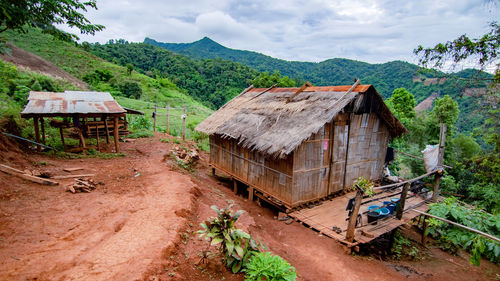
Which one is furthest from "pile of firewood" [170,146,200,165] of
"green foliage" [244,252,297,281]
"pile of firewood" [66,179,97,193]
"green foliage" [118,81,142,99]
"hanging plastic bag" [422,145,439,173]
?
"green foliage" [118,81,142,99]

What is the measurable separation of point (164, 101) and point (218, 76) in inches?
857

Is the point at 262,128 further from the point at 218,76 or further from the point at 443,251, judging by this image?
the point at 218,76

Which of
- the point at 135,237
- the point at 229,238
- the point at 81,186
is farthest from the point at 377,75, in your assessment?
the point at 135,237

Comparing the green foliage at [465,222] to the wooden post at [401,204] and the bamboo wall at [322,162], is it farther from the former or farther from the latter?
the bamboo wall at [322,162]

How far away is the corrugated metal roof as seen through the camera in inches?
363

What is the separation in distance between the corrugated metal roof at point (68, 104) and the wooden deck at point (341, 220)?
8.47m

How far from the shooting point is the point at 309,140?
A: 805cm

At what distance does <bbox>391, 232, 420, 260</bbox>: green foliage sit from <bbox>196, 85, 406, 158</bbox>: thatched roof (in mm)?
4407

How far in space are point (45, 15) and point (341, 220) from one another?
10.4m

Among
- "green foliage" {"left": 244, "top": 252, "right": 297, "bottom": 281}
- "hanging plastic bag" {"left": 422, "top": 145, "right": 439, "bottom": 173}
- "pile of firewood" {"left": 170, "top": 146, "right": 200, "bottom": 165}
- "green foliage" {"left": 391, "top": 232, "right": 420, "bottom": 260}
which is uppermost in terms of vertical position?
"hanging plastic bag" {"left": 422, "top": 145, "right": 439, "bottom": 173}

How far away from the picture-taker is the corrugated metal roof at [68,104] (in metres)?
9.21

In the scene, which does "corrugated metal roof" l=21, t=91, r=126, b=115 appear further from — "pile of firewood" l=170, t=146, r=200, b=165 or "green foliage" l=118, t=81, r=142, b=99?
"green foliage" l=118, t=81, r=142, b=99

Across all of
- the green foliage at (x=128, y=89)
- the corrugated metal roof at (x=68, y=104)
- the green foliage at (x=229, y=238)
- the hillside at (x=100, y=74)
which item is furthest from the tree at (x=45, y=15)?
the green foliage at (x=128, y=89)

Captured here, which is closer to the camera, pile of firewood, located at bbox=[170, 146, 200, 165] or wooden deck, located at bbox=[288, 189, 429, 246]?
wooden deck, located at bbox=[288, 189, 429, 246]
